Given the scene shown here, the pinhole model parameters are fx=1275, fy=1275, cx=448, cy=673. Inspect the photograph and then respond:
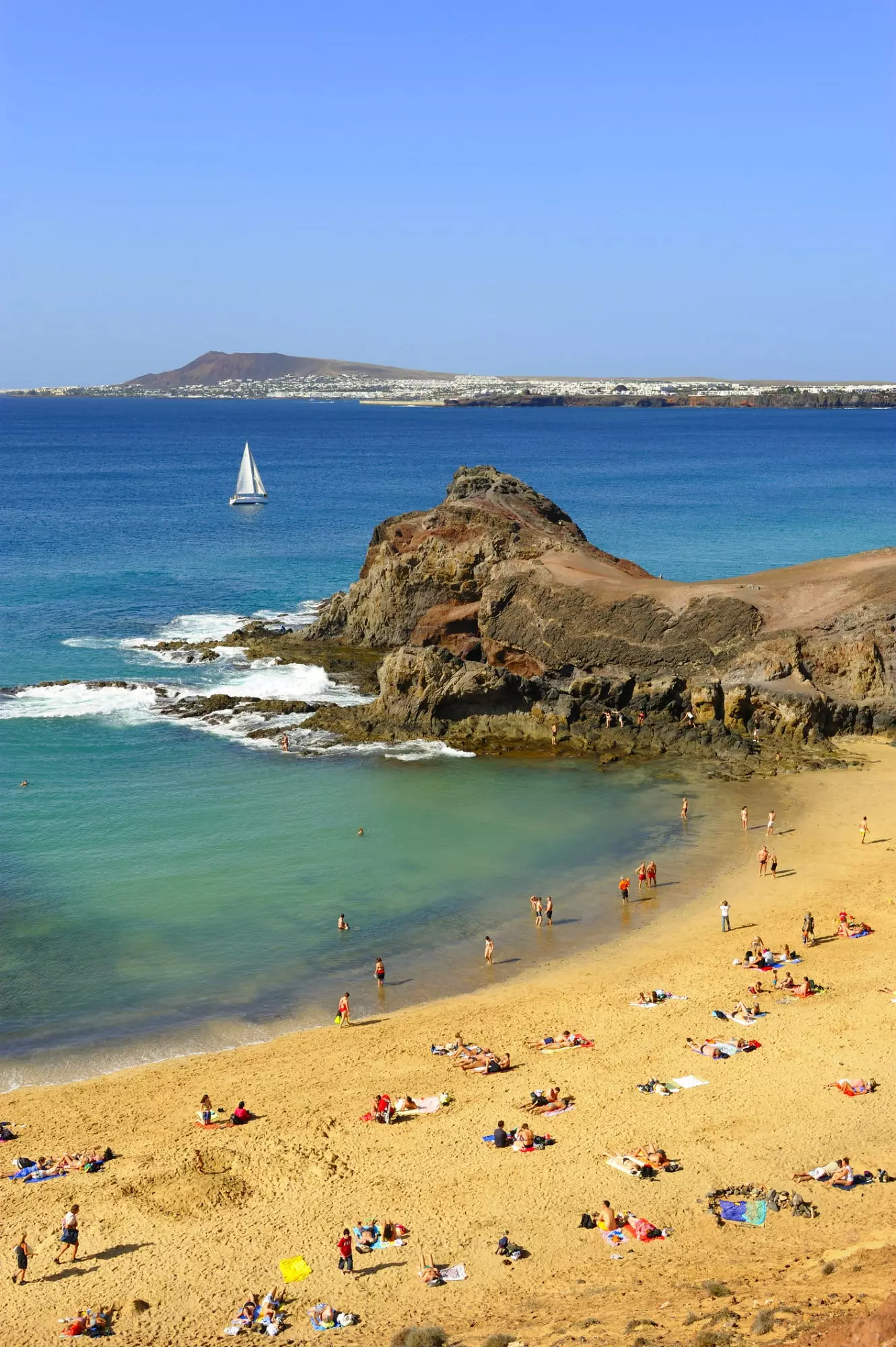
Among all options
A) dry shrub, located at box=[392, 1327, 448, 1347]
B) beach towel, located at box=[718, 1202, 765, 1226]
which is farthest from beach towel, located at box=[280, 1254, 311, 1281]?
beach towel, located at box=[718, 1202, 765, 1226]

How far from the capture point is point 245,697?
4716 centimetres

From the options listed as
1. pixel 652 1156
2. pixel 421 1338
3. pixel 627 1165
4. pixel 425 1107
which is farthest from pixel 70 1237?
pixel 652 1156

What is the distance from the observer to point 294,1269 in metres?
18.0

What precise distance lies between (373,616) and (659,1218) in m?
38.1

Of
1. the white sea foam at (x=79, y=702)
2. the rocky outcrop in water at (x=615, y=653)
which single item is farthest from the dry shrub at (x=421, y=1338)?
the white sea foam at (x=79, y=702)

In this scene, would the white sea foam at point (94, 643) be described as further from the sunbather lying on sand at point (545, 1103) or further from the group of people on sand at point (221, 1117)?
the sunbather lying on sand at point (545, 1103)

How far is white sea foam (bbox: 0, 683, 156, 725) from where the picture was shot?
45.6 meters

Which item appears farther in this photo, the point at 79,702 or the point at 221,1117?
the point at 79,702

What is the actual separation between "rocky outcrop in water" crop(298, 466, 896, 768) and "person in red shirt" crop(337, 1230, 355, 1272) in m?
24.9

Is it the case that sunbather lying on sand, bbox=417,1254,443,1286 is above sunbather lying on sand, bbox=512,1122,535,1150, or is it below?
below

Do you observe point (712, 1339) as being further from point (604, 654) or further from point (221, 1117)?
point (604, 654)

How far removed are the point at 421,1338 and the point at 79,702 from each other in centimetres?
3469

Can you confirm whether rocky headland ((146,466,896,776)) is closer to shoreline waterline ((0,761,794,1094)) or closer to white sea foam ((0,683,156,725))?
shoreline waterline ((0,761,794,1094))

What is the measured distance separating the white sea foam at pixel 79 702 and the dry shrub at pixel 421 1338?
103 ft
